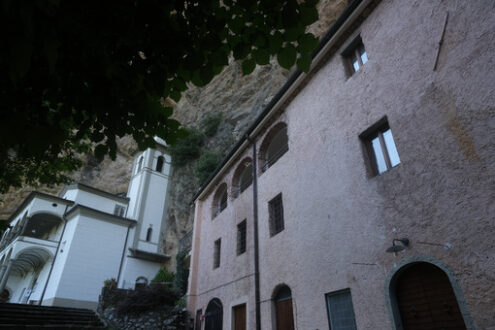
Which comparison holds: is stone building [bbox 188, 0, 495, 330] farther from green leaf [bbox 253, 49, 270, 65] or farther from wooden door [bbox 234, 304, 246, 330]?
green leaf [bbox 253, 49, 270, 65]

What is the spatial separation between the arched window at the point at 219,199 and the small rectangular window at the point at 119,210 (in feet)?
56.3

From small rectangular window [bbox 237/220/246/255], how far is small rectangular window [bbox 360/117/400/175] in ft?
20.4

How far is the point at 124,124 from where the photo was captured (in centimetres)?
313

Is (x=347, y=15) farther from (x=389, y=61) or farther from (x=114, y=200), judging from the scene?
(x=114, y=200)

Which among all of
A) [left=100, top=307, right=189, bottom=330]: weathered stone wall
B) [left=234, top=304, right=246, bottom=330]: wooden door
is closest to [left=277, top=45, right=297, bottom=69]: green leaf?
[left=234, top=304, right=246, bottom=330]: wooden door

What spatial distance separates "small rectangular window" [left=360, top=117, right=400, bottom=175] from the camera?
6539 mm

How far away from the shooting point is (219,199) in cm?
1530

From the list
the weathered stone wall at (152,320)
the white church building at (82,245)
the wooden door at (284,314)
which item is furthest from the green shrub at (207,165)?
the wooden door at (284,314)

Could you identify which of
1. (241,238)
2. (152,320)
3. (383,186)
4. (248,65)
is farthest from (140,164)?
(248,65)

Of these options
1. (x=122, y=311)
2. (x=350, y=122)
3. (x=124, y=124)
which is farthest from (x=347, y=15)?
(x=122, y=311)

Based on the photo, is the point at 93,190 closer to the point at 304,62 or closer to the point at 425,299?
the point at 425,299

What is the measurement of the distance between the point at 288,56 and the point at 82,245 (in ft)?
79.6

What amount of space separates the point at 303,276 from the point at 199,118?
22512mm

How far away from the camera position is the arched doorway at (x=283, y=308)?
8.08 meters
